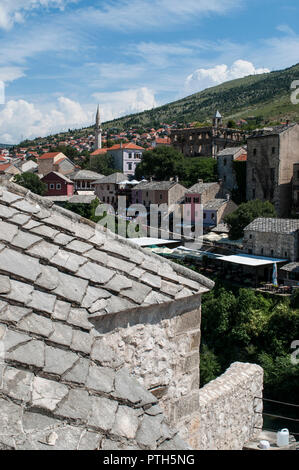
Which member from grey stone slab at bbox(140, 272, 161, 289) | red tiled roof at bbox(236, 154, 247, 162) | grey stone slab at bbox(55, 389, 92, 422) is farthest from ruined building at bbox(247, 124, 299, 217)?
grey stone slab at bbox(55, 389, 92, 422)

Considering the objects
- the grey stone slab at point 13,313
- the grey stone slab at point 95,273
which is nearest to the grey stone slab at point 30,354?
the grey stone slab at point 13,313

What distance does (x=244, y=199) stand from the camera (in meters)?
41.7

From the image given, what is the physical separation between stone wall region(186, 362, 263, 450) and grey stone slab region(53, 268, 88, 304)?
156 cm

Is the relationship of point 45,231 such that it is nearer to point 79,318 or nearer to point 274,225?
point 79,318

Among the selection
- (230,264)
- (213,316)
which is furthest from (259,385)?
(230,264)

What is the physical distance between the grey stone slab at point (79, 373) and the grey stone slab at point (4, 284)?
54 centimetres

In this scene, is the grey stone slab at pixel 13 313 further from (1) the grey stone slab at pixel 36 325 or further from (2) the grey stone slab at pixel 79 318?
(2) the grey stone slab at pixel 79 318

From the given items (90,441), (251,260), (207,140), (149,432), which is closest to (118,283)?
(149,432)

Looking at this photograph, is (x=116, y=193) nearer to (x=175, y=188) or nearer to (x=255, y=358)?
(x=175, y=188)

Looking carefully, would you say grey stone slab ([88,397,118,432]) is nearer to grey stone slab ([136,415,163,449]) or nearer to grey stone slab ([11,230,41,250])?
grey stone slab ([136,415,163,449])

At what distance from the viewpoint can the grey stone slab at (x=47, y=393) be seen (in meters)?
2.20

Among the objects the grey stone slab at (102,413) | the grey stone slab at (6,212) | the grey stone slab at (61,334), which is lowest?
the grey stone slab at (102,413)
